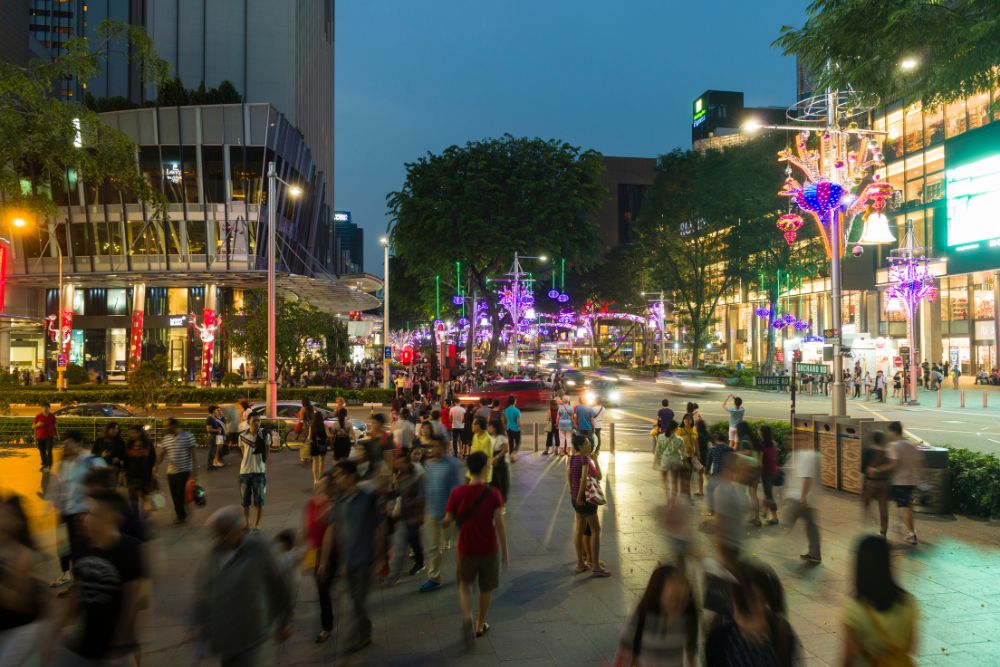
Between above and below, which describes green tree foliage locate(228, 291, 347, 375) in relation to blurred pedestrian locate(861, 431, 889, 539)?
above

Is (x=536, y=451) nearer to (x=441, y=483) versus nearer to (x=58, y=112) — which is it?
(x=441, y=483)

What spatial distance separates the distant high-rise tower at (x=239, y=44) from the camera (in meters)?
64.4

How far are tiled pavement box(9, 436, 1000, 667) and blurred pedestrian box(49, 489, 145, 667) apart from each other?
163 centimetres

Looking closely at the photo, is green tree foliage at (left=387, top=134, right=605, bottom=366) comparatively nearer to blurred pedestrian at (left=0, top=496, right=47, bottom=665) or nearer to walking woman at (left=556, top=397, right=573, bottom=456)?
walking woman at (left=556, top=397, right=573, bottom=456)

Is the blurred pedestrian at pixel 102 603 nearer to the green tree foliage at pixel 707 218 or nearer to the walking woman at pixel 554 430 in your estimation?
the walking woman at pixel 554 430

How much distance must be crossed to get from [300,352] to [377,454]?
29.7 meters

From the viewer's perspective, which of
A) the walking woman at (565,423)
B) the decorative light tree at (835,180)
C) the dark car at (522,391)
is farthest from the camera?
the dark car at (522,391)

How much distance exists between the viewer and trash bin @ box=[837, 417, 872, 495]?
12633 mm

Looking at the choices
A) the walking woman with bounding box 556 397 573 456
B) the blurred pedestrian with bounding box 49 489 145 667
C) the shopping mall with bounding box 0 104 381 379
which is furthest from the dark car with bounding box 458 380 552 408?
the blurred pedestrian with bounding box 49 489 145 667

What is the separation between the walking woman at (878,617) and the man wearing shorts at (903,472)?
6049 mm

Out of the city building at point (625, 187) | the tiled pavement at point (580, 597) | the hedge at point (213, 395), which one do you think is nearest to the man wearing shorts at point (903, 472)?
the tiled pavement at point (580, 597)

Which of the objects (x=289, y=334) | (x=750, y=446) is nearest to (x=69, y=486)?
(x=750, y=446)

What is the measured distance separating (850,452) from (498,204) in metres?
28.5

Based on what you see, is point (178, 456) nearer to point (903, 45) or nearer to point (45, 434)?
point (45, 434)
